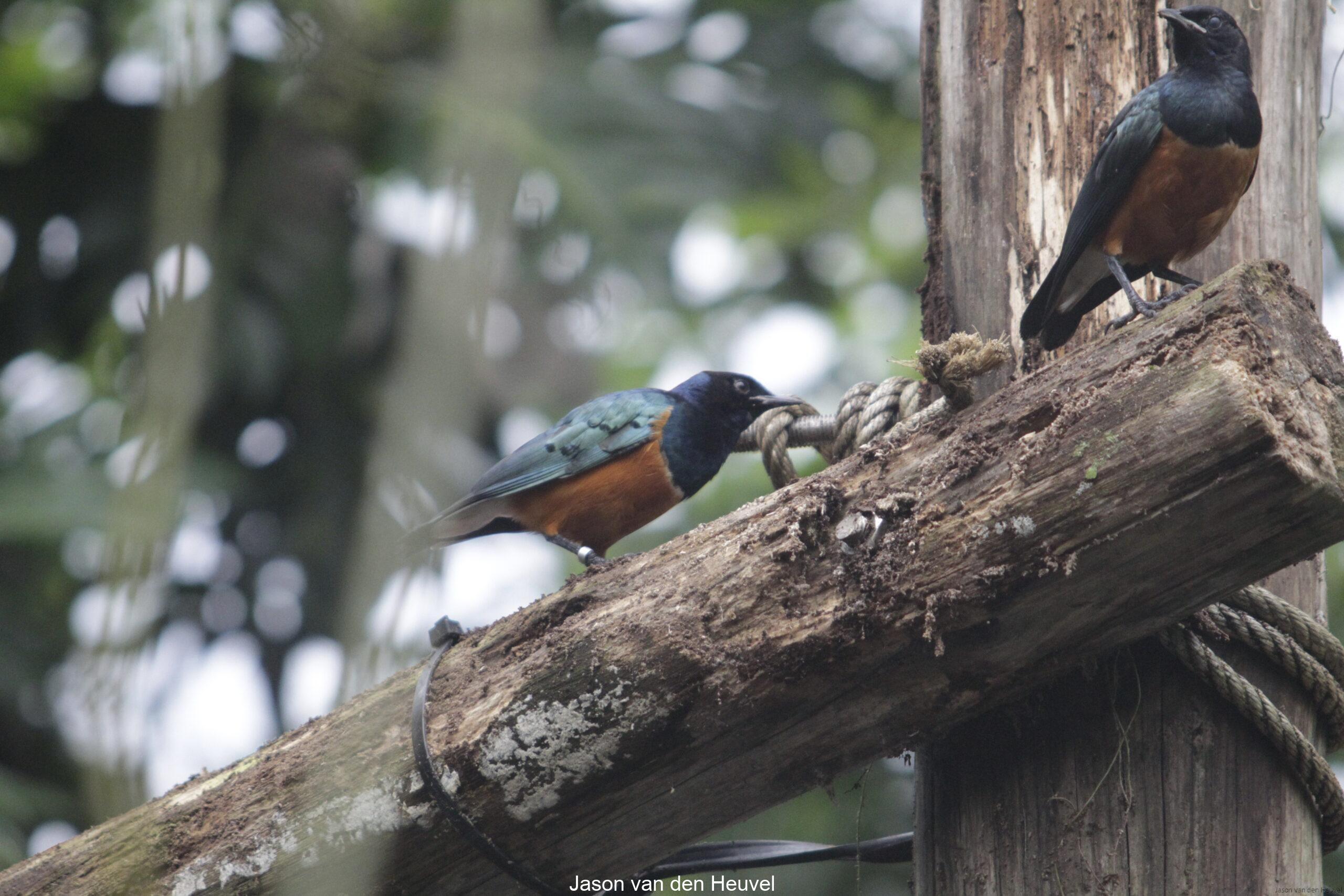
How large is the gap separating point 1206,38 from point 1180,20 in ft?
0.39

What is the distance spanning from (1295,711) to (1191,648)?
34 centimetres

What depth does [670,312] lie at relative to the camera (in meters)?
6.69

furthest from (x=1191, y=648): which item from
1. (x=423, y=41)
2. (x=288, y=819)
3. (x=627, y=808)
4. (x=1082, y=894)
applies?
(x=423, y=41)

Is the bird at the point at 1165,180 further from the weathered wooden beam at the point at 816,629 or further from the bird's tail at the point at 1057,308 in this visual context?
the weathered wooden beam at the point at 816,629

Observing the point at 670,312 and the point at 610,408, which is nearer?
the point at 610,408

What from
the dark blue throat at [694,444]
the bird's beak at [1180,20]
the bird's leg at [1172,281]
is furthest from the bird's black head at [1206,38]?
the dark blue throat at [694,444]

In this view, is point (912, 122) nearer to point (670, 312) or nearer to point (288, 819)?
point (670, 312)

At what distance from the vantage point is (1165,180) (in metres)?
3.39

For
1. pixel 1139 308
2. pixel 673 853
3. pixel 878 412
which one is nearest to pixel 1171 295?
pixel 1139 308

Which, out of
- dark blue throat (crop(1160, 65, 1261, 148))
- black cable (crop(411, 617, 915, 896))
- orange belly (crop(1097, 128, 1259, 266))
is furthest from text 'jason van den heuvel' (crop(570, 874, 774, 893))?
dark blue throat (crop(1160, 65, 1261, 148))

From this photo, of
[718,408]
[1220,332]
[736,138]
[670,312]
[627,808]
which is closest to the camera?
[1220,332]

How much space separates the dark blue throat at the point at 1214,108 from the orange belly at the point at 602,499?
7.96ft

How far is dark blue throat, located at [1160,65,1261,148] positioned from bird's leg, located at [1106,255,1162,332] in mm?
456

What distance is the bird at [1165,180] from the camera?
2.96m
